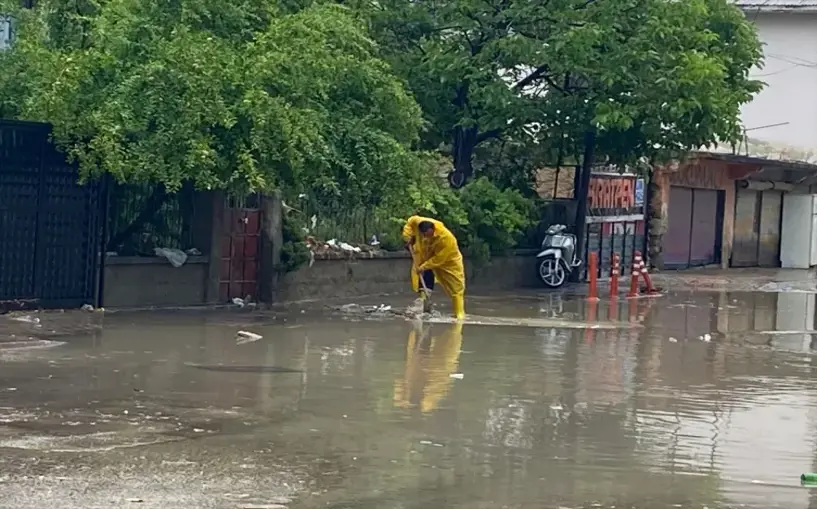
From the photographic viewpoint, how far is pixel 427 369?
44.5 feet

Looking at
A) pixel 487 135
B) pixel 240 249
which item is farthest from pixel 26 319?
pixel 487 135

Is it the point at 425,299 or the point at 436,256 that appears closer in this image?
the point at 436,256

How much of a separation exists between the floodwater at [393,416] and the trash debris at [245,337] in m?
0.09

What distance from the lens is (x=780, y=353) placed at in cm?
1650

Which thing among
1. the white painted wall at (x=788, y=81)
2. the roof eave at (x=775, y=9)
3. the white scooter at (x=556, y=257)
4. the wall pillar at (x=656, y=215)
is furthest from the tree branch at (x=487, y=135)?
the roof eave at (x=775, y=9)

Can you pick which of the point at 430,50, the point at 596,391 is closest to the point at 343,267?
the point at 430,50

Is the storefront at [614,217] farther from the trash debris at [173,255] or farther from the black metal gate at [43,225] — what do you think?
the black metal gate at [43,225]

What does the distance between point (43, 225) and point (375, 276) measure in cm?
733

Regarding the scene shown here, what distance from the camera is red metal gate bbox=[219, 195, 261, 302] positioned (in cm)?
2039

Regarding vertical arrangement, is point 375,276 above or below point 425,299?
above

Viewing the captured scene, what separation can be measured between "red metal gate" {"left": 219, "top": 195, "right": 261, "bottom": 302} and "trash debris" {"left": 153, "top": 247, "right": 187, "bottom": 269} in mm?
898

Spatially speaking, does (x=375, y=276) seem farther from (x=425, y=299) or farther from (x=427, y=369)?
(x=427, y=369)

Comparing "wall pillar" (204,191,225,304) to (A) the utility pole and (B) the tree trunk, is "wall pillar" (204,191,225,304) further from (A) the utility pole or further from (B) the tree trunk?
(A) the utility pole

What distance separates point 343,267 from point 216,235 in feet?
10.1
